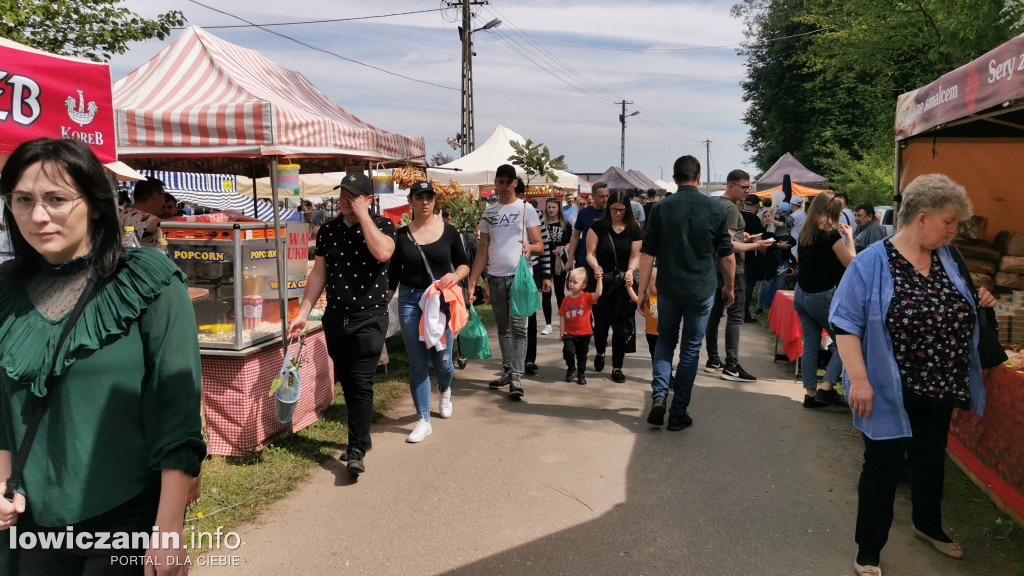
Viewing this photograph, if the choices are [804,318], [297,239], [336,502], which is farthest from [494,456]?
[804,318]

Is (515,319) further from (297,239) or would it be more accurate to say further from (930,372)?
(930,372)

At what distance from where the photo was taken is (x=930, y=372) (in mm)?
3023

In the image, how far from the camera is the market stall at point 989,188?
3545 millimetres

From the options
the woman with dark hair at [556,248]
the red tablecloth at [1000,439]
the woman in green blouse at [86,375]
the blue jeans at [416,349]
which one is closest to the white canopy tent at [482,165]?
the woman with dark hair at [556,248]

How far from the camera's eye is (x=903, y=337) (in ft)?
9.93

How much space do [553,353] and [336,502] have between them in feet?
14.2

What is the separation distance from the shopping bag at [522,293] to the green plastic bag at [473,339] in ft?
1.33

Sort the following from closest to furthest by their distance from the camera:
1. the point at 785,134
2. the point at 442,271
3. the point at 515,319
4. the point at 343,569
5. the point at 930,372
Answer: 1. the point at 930,372
2. the point at 343,569
3. the point at 442,271
4. the point at 515,319
5. the point at 785,134

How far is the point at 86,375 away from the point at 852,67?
2571 cm

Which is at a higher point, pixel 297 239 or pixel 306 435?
pixel 297 239

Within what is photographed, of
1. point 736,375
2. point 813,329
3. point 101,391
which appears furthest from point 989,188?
point 101,391

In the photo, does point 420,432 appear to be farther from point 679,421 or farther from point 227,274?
point 679,421

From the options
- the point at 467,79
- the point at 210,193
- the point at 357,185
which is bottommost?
the point at 357,185

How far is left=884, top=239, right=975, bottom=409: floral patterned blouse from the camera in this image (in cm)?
300
